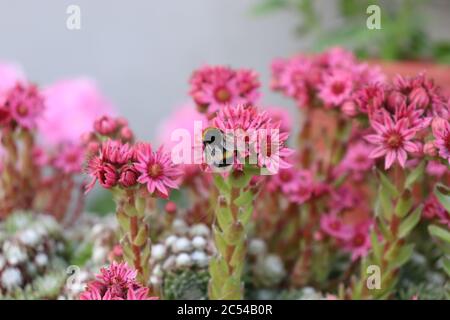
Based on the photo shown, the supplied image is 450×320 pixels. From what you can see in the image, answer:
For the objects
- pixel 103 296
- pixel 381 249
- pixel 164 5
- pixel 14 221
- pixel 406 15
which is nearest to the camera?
pixel 103 296

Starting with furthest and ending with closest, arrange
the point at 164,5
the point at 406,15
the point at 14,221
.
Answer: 1. the point at 164,5
2. the point at 406,15
3. the point at 14,221

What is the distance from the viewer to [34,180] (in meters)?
0.77

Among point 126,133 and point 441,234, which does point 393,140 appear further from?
point 126,133

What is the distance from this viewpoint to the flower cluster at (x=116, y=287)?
1.39 ft

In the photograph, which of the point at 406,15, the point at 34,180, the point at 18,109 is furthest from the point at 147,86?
the point at 18,109

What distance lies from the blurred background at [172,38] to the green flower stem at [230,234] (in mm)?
859

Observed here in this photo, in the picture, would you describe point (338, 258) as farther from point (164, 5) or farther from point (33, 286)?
point (164, 5)

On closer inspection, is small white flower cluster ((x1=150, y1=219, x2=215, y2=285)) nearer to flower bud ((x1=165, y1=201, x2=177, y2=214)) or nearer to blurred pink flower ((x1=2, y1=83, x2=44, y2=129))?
flower bud ((x1=165, y1=201, x2=177, y2=214))

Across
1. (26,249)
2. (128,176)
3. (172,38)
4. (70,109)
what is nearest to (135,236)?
(128,176)

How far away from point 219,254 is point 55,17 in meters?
1.04

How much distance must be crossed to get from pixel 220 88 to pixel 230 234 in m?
0.14

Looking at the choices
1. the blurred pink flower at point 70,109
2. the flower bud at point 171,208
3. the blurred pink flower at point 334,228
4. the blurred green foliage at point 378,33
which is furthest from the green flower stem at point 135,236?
the blurred green foliage at point 378,33

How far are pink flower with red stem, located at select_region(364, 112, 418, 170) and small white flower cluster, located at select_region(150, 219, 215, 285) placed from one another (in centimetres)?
20

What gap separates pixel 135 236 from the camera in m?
0.50
